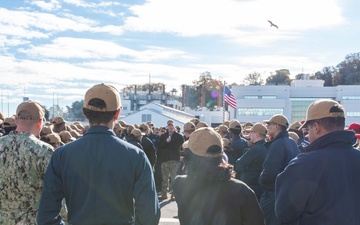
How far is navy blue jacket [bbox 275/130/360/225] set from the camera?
2629mm

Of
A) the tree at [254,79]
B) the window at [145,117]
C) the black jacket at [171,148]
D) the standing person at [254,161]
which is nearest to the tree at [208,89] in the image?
the tree at [254,79]

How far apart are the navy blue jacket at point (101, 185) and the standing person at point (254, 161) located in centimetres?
312

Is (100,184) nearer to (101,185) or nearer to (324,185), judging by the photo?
(101,185)

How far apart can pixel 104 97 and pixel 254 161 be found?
3388 mm

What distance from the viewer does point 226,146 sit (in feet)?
24.0

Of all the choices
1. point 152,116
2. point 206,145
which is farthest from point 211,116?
point 206,145

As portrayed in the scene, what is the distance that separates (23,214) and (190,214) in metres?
1.56

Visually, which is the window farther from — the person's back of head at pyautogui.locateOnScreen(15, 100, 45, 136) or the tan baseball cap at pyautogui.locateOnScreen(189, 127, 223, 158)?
the tan baseball cap at pyautogui.locateOnScreen(189, 127, 223, 158)

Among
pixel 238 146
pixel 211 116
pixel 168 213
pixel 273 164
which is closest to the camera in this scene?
pixel 273 164

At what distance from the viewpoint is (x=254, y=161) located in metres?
5.57

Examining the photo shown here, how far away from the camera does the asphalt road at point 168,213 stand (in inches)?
312

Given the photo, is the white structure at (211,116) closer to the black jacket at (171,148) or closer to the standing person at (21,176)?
the black jacket at (171,148)

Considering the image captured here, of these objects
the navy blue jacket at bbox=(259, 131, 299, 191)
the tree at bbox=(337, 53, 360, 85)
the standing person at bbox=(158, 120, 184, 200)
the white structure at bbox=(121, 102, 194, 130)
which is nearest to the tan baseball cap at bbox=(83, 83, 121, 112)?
the navy blue jacket at bbox=(259, 131, 299, 191)

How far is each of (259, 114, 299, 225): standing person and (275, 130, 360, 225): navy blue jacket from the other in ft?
6.44
